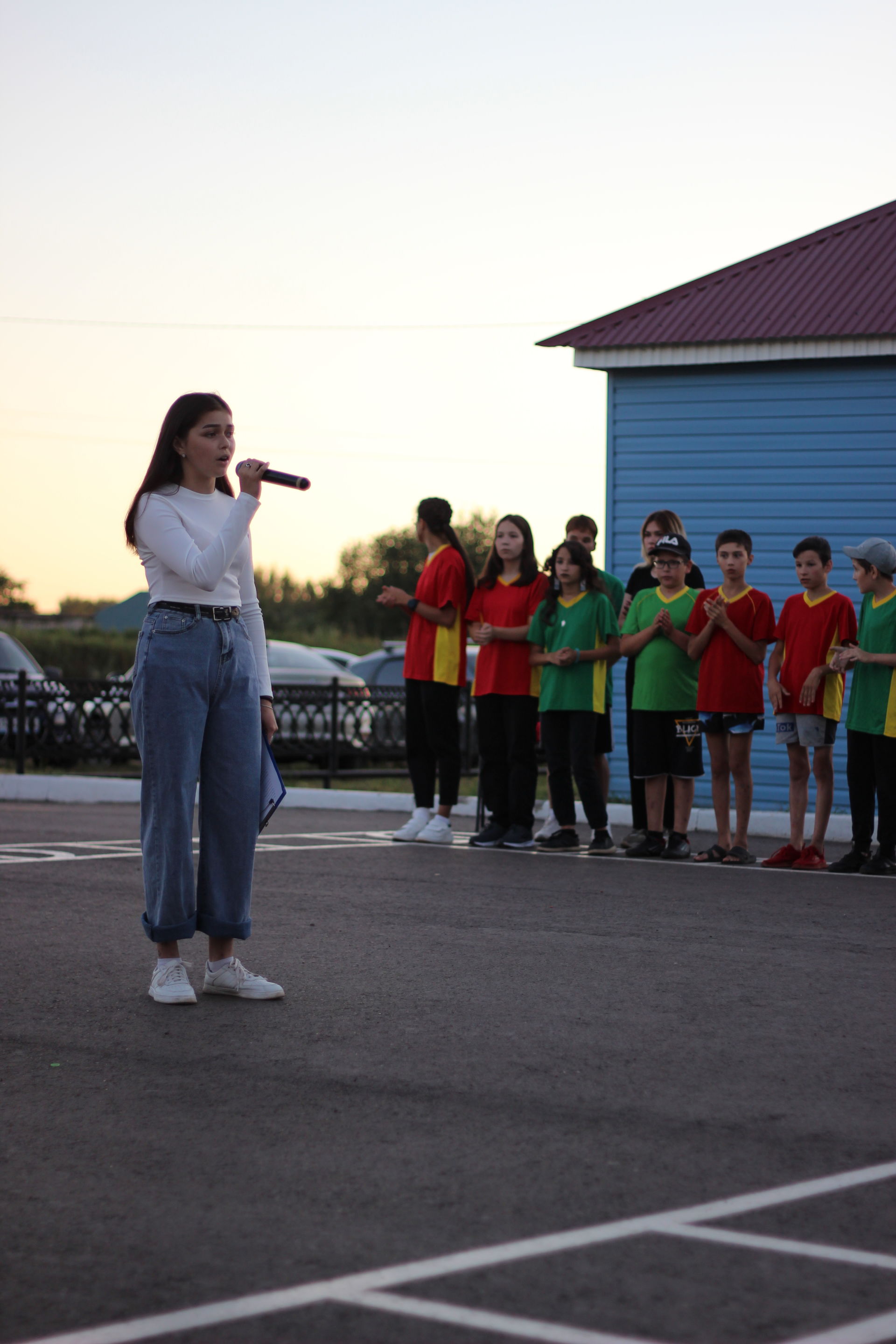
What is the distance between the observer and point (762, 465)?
1323cm

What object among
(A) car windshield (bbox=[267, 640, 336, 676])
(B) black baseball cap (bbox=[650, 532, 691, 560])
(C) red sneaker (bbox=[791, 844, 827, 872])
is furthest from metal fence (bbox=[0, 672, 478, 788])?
(C) red sneaker (bbox=[791, 844, 827, 872])

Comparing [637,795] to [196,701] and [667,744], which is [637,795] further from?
[196,701]

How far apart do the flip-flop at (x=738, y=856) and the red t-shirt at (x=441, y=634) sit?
2.04 meters

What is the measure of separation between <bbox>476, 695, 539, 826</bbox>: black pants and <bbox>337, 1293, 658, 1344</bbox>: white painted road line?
282 inches

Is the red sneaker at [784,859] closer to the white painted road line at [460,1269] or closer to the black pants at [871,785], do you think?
the black pants at [871,785]

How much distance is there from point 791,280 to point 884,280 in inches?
33.8

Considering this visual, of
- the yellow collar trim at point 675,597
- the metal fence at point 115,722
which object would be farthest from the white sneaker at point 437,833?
the metal fence at point 115,722

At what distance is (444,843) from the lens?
10.1 meters

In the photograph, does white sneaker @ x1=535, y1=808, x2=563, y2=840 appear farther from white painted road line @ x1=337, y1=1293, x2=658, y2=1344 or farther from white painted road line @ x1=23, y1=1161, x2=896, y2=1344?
white painted road line @ x1=337, y1=1293, x2=658, y2=1344

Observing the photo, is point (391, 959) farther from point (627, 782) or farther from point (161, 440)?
point (627, 782)

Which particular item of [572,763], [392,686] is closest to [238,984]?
[572,763]

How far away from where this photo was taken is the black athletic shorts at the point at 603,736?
9891mm

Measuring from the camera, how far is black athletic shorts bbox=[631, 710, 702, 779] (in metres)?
9.30

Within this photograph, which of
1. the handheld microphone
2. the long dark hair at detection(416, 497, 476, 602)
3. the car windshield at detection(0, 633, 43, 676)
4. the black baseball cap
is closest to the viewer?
the handheld microphone
